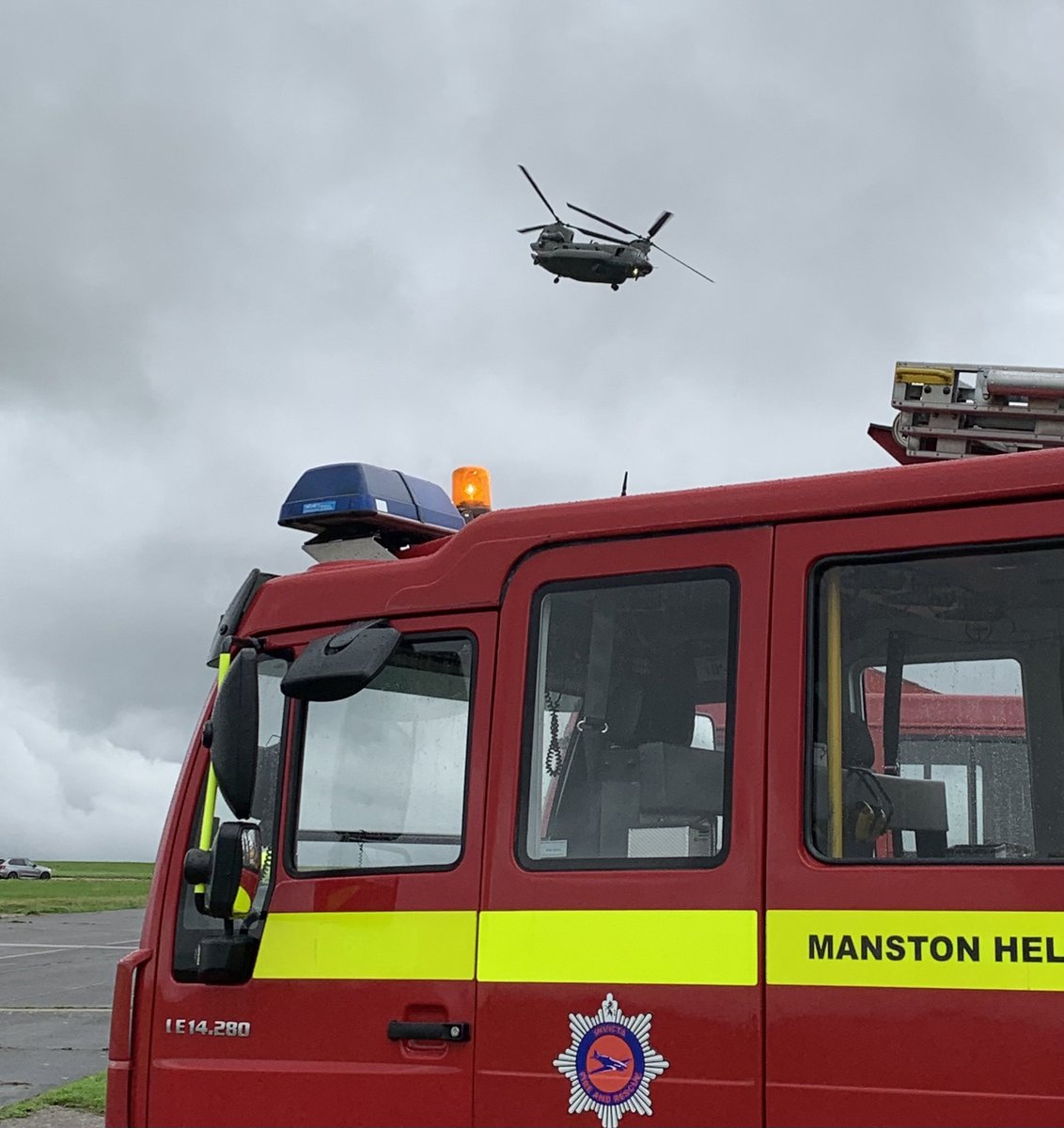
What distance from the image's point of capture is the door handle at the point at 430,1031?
357 cm

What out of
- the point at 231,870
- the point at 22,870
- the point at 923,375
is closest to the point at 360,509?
the point at 231,870

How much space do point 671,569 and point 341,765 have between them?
1033 millimetres

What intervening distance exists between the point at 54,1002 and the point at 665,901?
13.7 metres

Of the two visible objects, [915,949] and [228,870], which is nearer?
[915,949]

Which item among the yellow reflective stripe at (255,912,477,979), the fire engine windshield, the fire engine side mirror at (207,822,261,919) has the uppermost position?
the fire engine windshield

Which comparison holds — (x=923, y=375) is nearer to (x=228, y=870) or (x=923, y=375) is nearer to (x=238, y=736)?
(x=238, y=736)

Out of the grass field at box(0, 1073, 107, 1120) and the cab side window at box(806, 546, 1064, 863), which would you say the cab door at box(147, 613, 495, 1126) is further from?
the grass field at box(0, 1073, 107, 1120)

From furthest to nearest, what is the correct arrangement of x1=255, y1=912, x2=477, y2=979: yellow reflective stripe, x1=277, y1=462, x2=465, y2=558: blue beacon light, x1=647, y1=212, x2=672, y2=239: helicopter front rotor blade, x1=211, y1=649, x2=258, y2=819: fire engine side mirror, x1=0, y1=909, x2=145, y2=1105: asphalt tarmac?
x1=647, y1=212, x2=672, y2=239: helicopter front rotor blade
x1=0, y1=909, x2=145, y2=1105: asphalt tarmac
x1=277, y1=462, x2=465, y2=558: blue beacon light
x1=211, y1=649, x2=258, y2=819: fire engine side mirror
x1=255, y1=912, x2=477, y2=979: yellow reflective stripe

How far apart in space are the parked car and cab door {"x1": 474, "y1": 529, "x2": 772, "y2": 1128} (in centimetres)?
7817

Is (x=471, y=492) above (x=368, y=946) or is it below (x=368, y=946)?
above

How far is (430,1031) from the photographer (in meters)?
3.61

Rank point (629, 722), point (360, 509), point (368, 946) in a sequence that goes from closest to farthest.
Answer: point (629, 722)
point (368, 946)
point (360, 509)

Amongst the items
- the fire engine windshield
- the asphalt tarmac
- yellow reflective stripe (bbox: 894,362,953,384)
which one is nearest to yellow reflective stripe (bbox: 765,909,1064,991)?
the fire engine windshield

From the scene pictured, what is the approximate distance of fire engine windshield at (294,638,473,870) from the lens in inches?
149
